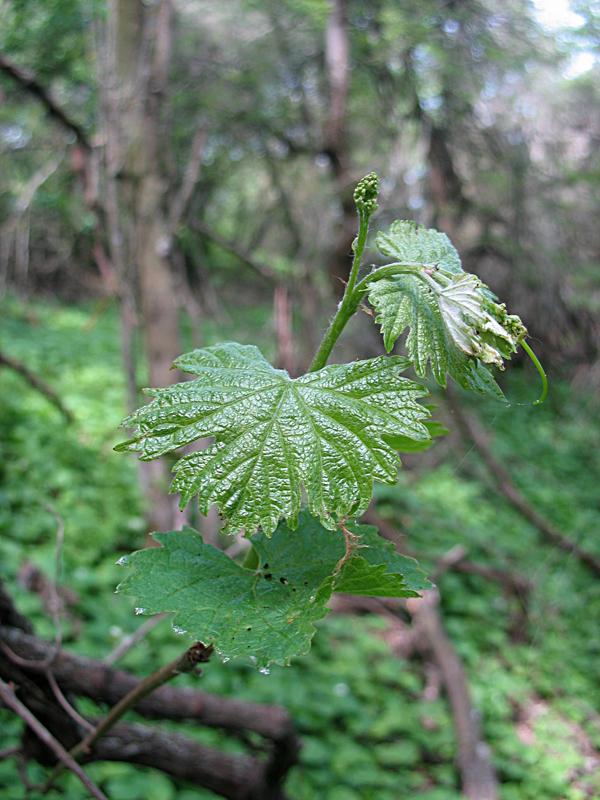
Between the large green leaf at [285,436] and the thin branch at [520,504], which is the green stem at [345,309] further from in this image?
the thin branch at [520,504]

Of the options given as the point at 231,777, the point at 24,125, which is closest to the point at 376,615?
the point at 231,777

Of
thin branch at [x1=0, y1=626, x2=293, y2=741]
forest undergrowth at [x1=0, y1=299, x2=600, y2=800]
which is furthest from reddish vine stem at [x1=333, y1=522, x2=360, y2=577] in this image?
forest undergrowth at [x1=0, y1=299, x2=600, y2=800]

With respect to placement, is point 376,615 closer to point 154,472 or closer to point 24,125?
point 154,472

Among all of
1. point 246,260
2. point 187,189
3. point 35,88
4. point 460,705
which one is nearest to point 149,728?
point 460,705

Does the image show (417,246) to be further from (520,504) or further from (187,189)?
(520,504)

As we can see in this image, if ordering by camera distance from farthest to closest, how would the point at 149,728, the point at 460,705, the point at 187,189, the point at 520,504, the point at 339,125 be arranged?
the point at 520,504, the point at 339,125, the point at 187,189, the point at 460,705, the point at 149,728

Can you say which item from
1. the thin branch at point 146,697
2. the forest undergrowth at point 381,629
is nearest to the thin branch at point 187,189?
the forest undergrowth at point 381,629

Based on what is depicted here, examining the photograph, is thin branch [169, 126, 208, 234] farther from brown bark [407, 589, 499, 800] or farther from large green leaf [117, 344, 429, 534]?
large green leaf [117, 344, 429, 534]
